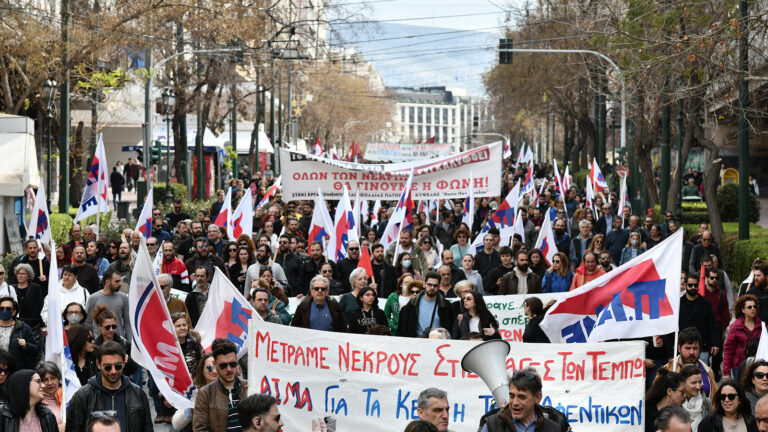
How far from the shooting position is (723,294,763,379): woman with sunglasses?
993cm

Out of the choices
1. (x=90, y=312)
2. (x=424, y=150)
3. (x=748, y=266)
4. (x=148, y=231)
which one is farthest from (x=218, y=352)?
(x=424, y=150)

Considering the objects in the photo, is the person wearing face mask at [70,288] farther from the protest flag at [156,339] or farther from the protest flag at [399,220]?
the protest flag at [399,220]

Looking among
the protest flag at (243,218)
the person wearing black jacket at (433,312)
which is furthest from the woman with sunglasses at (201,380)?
the protest flag at (243,218)

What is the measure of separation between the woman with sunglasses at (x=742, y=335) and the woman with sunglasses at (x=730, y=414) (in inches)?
108

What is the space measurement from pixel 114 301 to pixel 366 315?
7.54 feet

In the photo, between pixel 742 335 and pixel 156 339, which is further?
pixel 742 335

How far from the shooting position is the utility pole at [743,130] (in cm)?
1579

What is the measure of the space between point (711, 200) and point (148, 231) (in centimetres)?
1097

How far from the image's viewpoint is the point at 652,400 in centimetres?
783

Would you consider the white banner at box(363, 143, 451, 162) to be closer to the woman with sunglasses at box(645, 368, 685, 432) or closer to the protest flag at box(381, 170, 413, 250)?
the protest flag at box(381, 170, 413, 250)

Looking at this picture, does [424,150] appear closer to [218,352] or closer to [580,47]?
[580,47]

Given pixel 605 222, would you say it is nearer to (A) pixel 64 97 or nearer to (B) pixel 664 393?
(A) pixel 64 97

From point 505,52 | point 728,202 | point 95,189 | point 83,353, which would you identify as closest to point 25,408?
point 83,353

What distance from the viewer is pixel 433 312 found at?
10.7m
